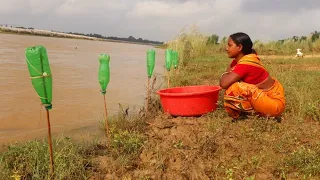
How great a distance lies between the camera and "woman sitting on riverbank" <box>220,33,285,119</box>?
10.7 feet

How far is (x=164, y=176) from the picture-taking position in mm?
2336

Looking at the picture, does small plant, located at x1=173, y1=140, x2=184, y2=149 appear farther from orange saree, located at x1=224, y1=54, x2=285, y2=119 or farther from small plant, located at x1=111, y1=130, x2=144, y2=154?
orange saree, located at x1=224, y1=54, x2=285, y2=119

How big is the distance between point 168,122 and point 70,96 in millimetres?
2690

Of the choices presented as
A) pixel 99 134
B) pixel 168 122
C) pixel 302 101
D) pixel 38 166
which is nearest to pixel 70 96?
pixel 99 134

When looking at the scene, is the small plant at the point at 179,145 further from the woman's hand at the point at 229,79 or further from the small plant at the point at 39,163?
the woman's hand at the point at 229,79

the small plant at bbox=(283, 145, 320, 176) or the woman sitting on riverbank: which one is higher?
the woman sitting on riverbank

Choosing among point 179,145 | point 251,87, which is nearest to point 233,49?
point 251,87

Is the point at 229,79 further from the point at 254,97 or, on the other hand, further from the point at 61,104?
the point at 61,104

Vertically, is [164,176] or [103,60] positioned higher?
[103,60]

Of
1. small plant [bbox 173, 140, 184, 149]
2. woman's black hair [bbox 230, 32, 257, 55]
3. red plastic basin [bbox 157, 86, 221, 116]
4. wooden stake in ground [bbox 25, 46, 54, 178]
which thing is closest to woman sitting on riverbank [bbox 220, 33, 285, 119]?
woman's black hair [bbox 230, 32, 257, 55]

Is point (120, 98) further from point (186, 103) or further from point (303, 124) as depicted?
point (303, 124)

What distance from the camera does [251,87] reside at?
128 inches

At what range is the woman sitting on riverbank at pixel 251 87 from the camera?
10.7 feet

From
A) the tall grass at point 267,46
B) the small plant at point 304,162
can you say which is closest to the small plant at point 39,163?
the small plant at point 304,162
